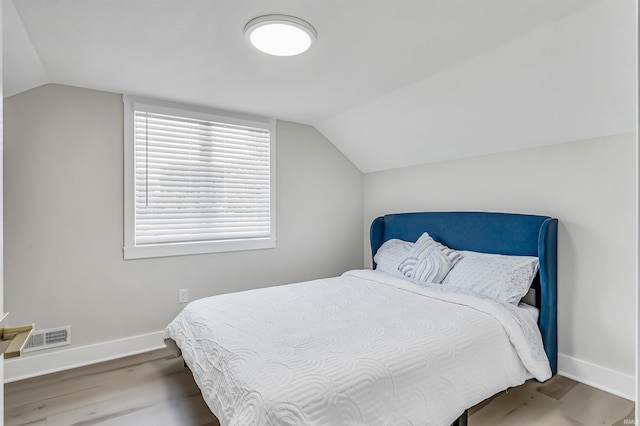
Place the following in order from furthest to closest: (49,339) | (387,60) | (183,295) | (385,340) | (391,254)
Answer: (391,254) → (183,295) → (49,339) → (387,60) → (385,340)

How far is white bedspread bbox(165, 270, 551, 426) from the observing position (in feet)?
4.61

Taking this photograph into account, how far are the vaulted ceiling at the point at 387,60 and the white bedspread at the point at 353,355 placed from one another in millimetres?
1394

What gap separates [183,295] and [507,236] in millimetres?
2799

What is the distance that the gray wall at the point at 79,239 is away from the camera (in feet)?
8.30

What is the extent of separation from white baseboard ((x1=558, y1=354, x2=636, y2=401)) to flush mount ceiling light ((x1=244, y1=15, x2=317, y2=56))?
2803 millimetres

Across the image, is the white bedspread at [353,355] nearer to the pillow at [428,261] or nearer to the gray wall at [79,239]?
the pillow at [428,261]

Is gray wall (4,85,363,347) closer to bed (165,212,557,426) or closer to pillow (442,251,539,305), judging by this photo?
bed (165,212,557,426)

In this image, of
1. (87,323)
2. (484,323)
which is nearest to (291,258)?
(87,323)

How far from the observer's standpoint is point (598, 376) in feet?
7.72

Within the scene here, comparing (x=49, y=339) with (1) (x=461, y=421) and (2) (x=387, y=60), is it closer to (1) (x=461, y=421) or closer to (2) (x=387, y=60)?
(1) (x=461, y=421)

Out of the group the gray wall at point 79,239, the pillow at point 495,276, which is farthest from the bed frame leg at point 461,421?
the gray wall at point 79,239

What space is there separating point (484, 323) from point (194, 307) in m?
1.86

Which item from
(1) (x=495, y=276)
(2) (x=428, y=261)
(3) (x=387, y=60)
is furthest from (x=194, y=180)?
(1) (x=495, y=276)

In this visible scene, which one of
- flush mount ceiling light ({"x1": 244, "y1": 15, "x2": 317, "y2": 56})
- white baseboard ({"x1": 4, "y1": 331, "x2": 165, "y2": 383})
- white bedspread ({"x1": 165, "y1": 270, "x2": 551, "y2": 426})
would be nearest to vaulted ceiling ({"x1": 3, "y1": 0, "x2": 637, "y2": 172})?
flush mount ceiling light ({"x1": 244, "y1": 15, "x2": 317, "y2": 56})
